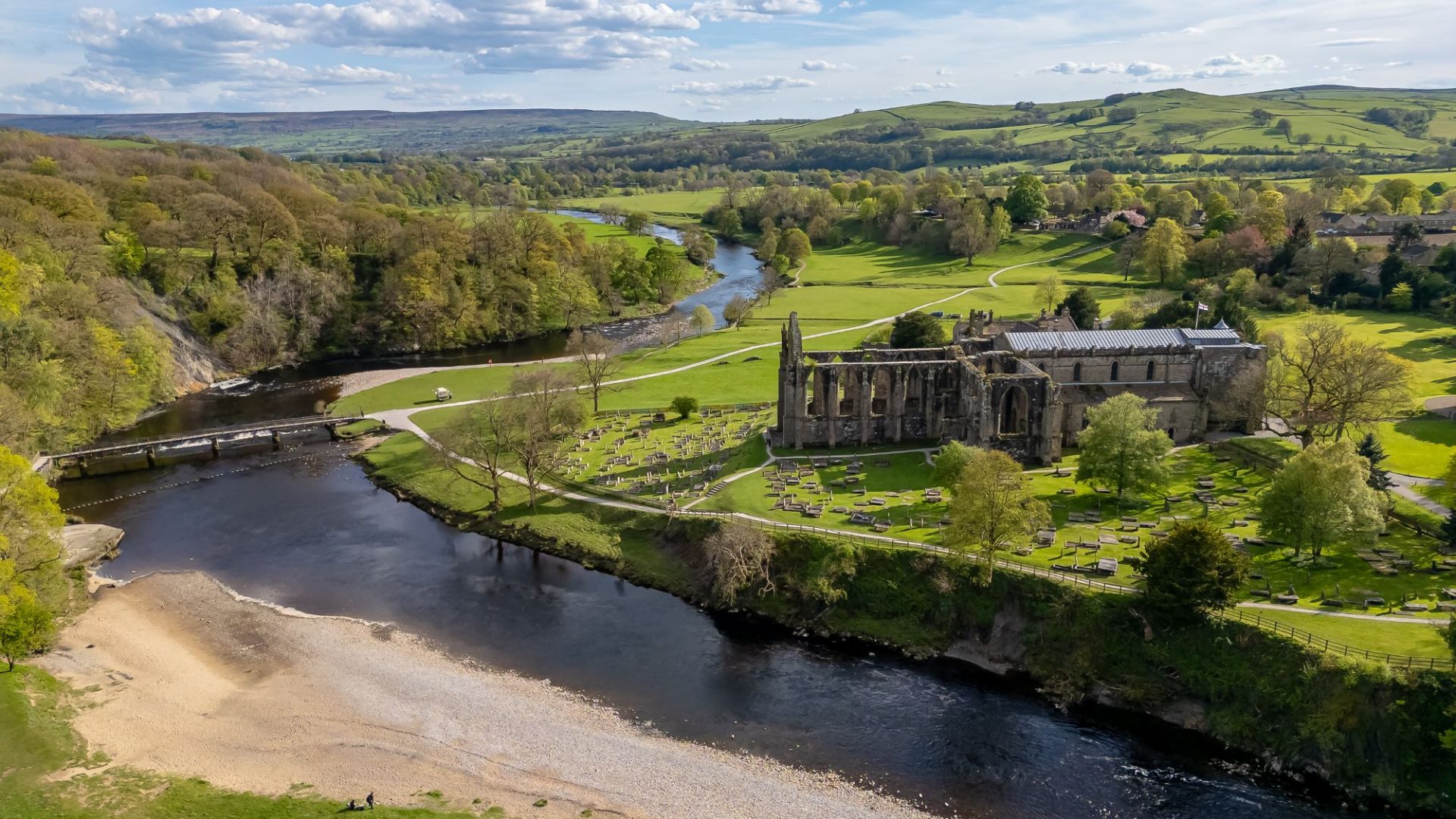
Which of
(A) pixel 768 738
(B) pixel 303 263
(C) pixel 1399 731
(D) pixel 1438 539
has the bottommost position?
(A) pixel 768 738

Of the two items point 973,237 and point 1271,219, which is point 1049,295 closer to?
point 1271,219

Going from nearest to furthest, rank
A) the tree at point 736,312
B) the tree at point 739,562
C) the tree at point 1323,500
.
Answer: the tree at point 1323,500
the tree at point 739,562
the tree at point 736,312

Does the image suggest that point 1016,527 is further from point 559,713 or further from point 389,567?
point 389,567

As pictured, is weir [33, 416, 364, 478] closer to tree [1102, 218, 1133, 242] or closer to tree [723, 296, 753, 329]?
tree [723, 296, 753, 329]

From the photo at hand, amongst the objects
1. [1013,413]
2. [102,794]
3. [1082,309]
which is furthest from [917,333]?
[102,794]

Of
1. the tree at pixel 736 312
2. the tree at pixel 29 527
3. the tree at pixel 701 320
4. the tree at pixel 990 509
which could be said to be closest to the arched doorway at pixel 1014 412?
the tree at pixel 990 509

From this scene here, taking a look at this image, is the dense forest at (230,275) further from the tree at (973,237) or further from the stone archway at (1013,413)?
the stone archway at (1013,413)

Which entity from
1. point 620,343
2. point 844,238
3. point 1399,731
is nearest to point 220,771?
point 1399,731
